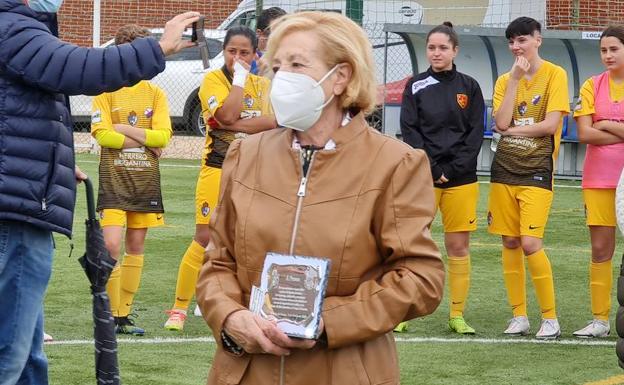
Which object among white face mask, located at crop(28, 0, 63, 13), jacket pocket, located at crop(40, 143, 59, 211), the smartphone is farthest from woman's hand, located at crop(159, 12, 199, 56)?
jacket pocket, located at crop(40, 143, 59, 211)

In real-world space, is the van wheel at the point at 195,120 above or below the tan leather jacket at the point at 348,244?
below

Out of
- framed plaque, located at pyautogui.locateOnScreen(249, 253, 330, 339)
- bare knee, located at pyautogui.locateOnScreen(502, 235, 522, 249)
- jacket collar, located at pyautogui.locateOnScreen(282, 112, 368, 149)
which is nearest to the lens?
framed plaque, located at pyautogui.locateOnScreen(249, 253, 330, 339)

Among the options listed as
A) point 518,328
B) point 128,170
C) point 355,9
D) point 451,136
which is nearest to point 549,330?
point 518,328

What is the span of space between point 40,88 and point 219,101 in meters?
3.58

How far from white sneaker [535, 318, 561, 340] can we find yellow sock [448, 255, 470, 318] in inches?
21.9

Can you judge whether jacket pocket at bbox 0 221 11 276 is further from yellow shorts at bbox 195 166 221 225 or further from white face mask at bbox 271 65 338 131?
yellow shorts at bbox 195 166 221 225

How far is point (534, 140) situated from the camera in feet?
27.4

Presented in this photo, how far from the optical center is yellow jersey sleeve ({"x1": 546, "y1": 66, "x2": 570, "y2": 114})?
27.1ft

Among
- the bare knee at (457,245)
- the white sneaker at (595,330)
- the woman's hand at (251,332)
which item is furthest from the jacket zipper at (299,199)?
the white sneaker at (595,330)

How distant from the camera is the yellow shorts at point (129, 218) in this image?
8.09 m

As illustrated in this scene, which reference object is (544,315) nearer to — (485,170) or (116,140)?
(116,140)

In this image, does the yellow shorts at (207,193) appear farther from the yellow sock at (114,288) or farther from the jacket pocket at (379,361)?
the jacket pocket at (379,361)

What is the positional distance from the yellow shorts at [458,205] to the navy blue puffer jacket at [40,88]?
13.2ft

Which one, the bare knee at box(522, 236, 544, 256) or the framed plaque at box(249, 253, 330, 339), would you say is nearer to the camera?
the framed plaque at box(249, 253, 330, 339)
